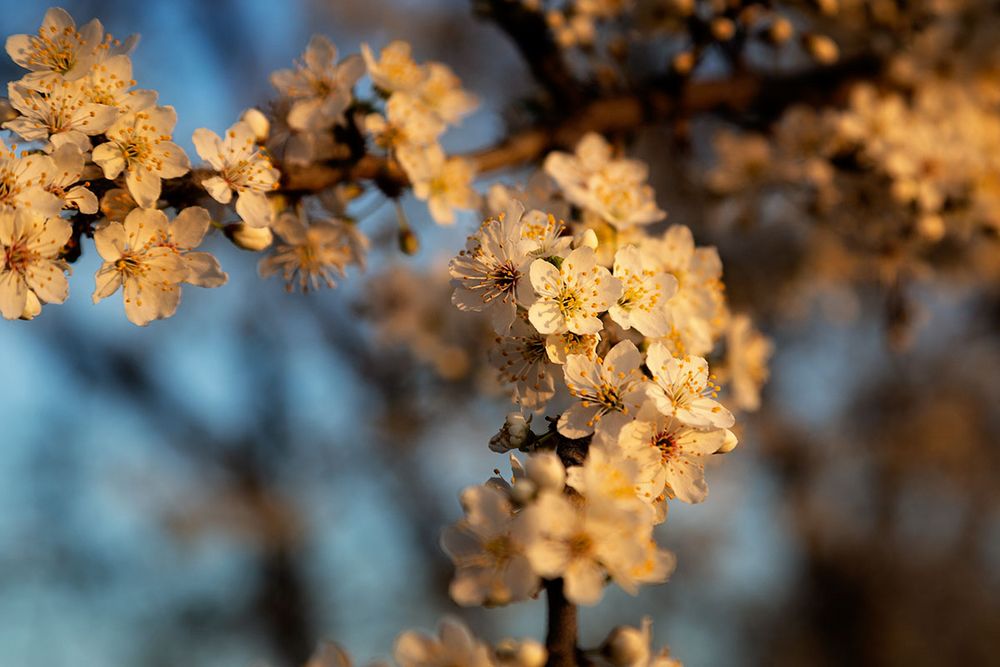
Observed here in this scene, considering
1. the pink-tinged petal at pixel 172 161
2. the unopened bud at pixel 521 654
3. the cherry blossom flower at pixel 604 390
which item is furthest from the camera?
the pink-tinged petal at pixel 172 161

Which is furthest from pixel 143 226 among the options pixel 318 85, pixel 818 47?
pixel 818 47

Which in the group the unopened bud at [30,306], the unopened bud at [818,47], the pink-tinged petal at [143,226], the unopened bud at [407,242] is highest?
the unopened bud at [818,47]

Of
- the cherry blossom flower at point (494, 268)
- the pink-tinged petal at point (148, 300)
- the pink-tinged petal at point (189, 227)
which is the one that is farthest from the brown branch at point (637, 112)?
the cherry blossom flower at point (494, 268)

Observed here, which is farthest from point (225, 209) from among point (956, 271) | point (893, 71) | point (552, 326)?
point (956, 271)

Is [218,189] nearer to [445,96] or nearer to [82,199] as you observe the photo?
[82,199]

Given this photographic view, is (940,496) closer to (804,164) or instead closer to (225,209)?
(804,164)

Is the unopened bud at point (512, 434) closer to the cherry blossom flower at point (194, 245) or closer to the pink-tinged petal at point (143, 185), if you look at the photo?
the cherry blossom flower at point (194, 245)

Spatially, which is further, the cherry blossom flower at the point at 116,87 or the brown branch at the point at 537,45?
the brown branch at the point at 537,45
